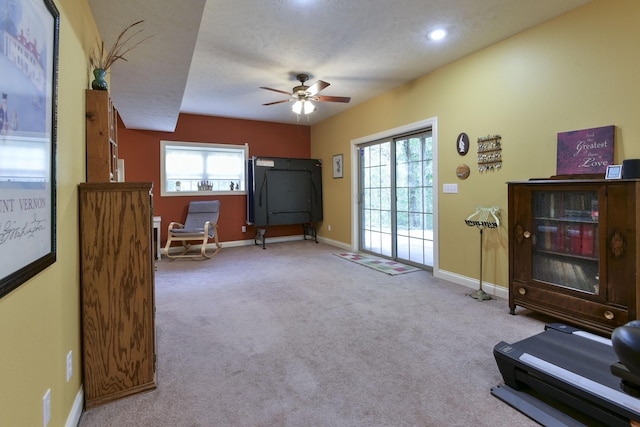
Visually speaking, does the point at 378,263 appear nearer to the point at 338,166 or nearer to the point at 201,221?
the point at 338,166

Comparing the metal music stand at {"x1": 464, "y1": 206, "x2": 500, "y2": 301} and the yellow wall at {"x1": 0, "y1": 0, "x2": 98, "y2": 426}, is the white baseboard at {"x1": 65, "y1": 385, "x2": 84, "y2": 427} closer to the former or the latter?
the yellow wall at {"x1": 0, "y1": 0, "x2": 98, "y2": 426}

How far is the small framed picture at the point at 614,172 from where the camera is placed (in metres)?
2.32

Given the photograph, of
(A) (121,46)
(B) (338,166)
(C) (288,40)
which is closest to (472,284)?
(C) (288,40)

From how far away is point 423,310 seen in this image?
3033 millimetres

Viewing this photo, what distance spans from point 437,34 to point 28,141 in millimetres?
3359

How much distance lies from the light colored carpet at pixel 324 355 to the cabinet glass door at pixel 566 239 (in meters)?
0.45

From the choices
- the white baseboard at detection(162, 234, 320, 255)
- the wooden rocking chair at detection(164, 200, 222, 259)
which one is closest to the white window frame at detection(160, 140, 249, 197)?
the wooden rocking chair at detection(164, 200, 222, 259)

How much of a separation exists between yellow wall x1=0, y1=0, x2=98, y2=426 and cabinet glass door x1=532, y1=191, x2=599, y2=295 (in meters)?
3.23

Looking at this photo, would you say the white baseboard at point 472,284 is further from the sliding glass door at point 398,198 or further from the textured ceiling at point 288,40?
the textured ceiling at point 288,40

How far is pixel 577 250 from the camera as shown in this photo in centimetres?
253

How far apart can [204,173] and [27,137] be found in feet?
18.6

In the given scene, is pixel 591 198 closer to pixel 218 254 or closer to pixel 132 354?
pixel 132 354

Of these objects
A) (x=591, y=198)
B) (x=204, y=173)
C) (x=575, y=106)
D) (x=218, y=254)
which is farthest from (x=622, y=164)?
(x=204, y=173)

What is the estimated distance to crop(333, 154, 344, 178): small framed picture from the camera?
246 inches
